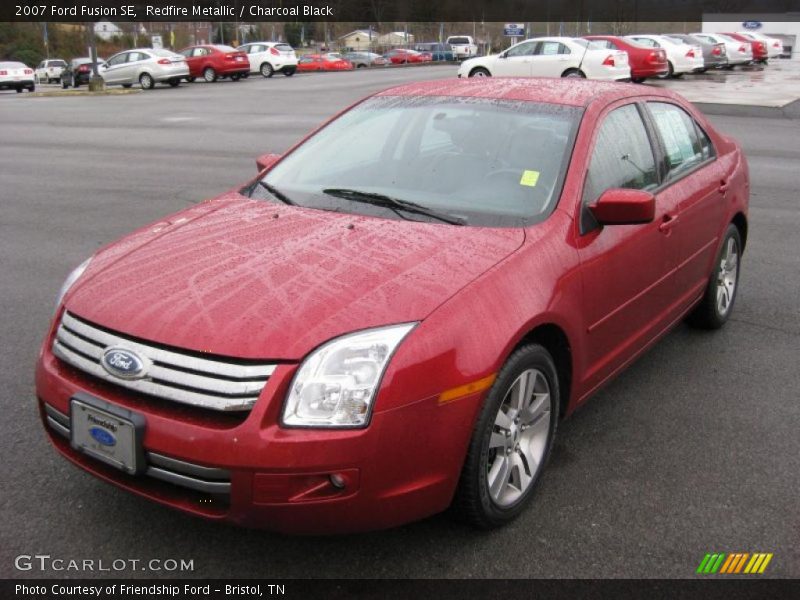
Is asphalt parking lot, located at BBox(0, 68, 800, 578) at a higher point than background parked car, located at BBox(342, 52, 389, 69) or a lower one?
lower

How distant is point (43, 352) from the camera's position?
308 centimetres

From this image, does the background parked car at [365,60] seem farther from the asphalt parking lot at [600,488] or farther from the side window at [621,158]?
the side window at [621,158]

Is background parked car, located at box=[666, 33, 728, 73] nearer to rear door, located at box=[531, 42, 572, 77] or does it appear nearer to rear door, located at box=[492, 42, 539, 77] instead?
rear door, located at box=[492, 42, 539, 77]

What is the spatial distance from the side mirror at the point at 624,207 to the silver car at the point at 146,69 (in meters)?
30.1

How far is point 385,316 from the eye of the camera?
2.68 metres

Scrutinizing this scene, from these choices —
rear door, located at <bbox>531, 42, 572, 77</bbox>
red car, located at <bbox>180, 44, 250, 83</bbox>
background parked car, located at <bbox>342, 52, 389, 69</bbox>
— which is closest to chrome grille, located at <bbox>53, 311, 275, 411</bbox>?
rear door, located at <bbox>531, 42, 572, 77</bbox>

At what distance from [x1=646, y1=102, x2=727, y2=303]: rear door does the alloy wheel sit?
58.2 inches

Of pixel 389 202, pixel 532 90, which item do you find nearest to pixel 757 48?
pixel 532 90

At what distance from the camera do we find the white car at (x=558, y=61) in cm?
2188

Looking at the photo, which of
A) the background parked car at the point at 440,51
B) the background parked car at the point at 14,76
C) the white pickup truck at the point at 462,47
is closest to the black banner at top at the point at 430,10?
the background parked car at the point at 14,76

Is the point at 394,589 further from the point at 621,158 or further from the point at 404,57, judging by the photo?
the point at 404,57

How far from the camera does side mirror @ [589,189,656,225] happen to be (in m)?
3.41

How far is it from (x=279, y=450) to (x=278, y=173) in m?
2.08

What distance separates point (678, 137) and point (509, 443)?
2421 millimetres
